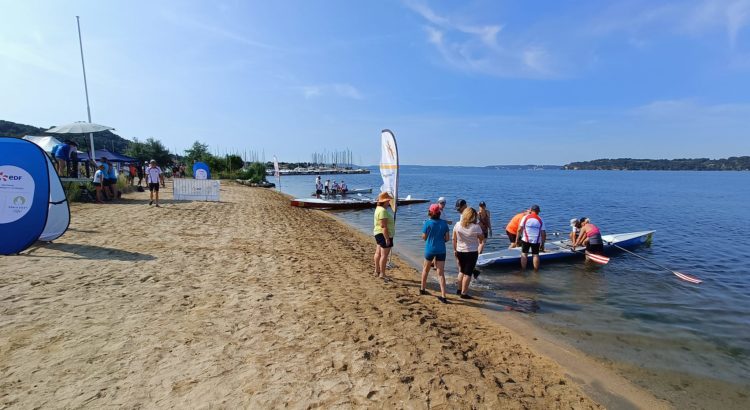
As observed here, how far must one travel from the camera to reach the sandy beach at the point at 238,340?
10.1 ft

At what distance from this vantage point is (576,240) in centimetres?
1155

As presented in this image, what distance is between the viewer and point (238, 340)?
4.00m

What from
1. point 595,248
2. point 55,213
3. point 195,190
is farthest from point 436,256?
point 195,190

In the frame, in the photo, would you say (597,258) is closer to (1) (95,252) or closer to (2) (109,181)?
(1) (95,252)

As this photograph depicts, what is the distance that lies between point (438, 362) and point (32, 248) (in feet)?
27.5

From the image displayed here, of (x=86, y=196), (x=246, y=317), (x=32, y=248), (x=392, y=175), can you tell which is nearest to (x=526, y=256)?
(x=392, y=175)

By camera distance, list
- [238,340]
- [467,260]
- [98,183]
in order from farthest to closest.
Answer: [98,183] → [467,260] → [238,340]

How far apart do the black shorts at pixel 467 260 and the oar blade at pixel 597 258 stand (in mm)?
6126

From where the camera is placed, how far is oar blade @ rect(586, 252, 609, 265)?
9.98 metres

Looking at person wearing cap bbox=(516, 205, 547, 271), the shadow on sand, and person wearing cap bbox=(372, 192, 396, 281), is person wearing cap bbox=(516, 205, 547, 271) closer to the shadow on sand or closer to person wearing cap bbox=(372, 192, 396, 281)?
person wearing cap bbox=(372, 192, 396, 281)

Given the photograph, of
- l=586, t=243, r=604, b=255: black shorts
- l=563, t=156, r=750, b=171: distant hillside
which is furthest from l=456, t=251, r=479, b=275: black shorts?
l=563, t=156, r=750, b=171: distant hillside

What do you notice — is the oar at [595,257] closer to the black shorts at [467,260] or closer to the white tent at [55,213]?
the black shorts at [467,260]

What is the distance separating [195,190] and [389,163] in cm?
1412

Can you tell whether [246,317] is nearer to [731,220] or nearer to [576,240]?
[576,240]
